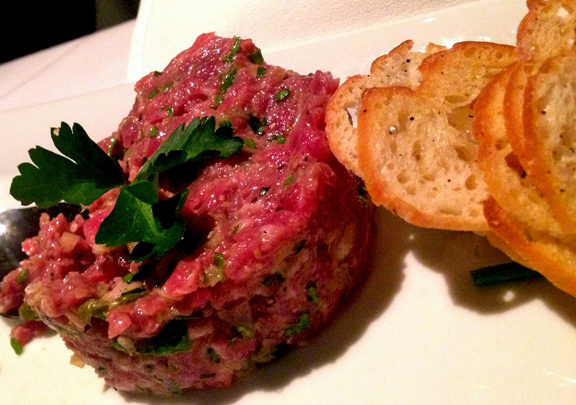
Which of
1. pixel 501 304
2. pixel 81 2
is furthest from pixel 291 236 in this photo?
pixel 81 2

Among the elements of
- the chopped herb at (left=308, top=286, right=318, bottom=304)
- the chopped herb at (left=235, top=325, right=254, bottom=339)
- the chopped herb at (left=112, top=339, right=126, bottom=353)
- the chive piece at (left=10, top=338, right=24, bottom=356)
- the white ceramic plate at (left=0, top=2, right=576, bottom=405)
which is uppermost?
the chopped herb at (left=112, top=339, right=126, bottom=353)

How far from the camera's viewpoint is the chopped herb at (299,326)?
1.88 m

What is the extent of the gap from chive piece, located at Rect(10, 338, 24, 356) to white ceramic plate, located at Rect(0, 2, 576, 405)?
0.03 m

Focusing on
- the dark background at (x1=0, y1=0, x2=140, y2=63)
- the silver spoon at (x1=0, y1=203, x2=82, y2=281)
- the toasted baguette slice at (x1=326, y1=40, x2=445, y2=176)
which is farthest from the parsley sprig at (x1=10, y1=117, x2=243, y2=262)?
the dark background at (x1=0, y1=0, x2=140, y2=63)

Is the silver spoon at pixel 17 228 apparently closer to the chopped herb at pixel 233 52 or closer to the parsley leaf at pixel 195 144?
the parsley leaf at pixel 195 144

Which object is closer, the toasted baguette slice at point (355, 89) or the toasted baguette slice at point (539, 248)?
the toasted baguette slice at point (539, 248)

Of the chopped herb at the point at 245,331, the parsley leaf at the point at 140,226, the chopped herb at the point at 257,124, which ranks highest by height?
the chopped herb at the point at 257,124

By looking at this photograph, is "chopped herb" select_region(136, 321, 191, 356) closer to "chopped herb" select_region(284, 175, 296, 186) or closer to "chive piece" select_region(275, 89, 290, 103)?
"chopped herb" select_region(284, 175, 296, 186)

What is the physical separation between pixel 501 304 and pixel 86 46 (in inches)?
152

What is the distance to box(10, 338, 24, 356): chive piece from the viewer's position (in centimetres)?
234

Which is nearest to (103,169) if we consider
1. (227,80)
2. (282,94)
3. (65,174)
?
(65,174)

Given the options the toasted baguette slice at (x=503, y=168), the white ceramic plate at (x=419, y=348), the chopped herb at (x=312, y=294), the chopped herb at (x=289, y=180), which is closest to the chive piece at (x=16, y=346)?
the white ceramic plate at (x=419, y=348)

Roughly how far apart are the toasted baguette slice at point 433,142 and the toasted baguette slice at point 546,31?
0.75 ft

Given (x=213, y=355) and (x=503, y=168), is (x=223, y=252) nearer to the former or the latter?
(x=213, y=355)
